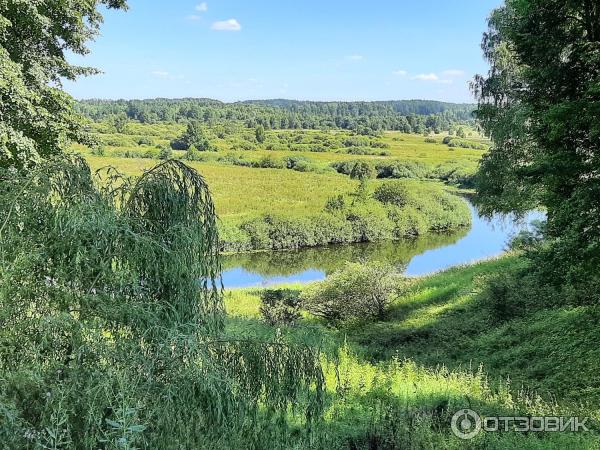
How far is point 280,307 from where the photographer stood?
1525 cm

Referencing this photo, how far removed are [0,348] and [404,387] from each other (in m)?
6.44

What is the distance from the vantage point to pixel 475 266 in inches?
725

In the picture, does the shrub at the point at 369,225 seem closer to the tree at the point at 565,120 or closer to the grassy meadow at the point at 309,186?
the grassy meadow at the point at 309,186

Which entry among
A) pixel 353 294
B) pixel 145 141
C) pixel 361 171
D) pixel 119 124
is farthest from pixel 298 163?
pixel 353 294

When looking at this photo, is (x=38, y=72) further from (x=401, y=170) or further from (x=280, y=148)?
(x=280, y=148)

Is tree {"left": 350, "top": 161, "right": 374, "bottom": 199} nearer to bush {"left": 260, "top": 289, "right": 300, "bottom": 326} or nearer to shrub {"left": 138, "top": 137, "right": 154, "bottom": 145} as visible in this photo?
shrub {"left": 138, "top": 137, "right": 154, "bottom": 145}

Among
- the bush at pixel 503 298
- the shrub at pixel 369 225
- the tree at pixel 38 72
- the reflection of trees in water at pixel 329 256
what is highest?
the tree at pixel 38 72

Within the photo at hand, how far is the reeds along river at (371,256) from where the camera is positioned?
2908 cm

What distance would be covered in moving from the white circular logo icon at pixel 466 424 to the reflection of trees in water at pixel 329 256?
23.2m

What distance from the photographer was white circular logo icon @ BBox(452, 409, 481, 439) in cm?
537

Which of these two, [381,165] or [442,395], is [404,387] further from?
[381,165]

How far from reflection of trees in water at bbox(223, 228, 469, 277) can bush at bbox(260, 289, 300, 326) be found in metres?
12.2

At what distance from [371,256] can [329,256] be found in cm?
311

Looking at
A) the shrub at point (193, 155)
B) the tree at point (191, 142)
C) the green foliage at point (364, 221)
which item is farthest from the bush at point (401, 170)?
the tree at point (191, 142)
